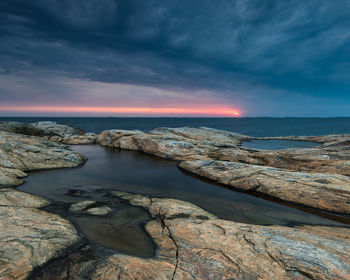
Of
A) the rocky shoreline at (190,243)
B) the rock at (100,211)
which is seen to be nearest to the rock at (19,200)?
the rocky shoreline at (190,243)

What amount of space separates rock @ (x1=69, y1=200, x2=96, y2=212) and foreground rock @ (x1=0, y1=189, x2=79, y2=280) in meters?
0.90

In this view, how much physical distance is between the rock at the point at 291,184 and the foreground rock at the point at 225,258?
4449 mm

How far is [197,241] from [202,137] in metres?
26.8

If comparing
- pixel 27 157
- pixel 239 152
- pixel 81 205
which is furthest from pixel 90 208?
pixel 239 152

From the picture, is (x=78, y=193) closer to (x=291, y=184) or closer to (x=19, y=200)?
(x=19, y=200)

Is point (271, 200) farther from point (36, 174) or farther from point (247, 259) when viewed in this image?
point (36, 174)

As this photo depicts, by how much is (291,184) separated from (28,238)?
12373 millimetres

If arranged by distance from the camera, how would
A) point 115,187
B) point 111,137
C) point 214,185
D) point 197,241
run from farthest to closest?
point 111,137, point 214,185, point 115,187, point 197,241

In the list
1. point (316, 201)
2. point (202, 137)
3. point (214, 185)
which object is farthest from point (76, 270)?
point (202, 137)

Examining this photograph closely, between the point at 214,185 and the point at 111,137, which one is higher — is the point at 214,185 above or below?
below

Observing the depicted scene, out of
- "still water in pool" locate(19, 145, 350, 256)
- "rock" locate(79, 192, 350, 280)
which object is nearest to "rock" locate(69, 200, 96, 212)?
"still water in pool" locate(19, 145, 350, 256)

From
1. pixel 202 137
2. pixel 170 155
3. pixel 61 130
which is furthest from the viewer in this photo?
pixel 61 130

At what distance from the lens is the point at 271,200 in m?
9.95

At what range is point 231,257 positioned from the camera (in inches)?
188
